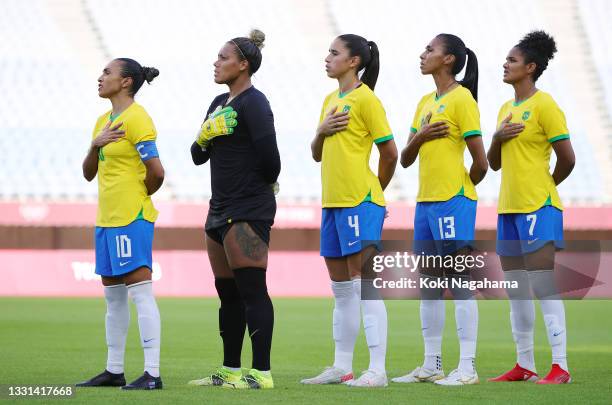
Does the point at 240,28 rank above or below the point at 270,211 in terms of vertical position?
above

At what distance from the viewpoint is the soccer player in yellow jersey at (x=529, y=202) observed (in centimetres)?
689

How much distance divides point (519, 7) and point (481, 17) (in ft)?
4.43

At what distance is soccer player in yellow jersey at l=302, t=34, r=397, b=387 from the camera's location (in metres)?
6.53

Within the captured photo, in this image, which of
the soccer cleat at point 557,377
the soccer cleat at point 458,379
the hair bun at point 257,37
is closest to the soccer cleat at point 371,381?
the soccer cleat at point 458,379

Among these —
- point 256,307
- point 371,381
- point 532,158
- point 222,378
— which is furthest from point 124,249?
point 532,158

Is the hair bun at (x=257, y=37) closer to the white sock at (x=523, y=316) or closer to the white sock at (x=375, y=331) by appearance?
the white sock at (x=375, y=331)

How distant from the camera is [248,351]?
9359 mm

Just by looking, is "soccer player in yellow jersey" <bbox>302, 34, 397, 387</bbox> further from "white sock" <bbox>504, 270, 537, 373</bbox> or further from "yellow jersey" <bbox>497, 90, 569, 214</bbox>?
"white sock" <bbox>504, 270, 537, 373</bbox>

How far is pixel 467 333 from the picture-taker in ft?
21.6

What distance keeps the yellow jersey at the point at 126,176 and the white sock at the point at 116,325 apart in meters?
0.41

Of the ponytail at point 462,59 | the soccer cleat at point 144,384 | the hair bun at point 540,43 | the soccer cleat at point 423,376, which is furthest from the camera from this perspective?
the hair bun at point 540,43

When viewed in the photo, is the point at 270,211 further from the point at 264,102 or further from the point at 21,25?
the point at 21,25

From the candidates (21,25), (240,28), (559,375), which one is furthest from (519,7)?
(559,375)

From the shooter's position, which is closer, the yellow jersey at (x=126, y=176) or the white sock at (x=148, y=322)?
the white sock at (x=148, y=322)
